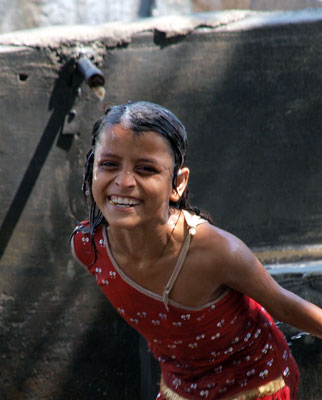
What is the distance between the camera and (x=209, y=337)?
6.70 feet

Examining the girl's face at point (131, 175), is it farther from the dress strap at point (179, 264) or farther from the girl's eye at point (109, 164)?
the dress strap at point (179, 264)

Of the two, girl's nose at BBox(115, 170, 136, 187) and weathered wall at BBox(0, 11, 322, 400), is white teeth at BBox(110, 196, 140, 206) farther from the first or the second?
weathered wall at BBox(0, 11, 322, 400)

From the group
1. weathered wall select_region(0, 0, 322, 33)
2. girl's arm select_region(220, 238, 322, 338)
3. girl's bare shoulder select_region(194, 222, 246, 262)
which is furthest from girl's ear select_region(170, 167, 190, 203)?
weathered wall select_region(0, 0, 322, 33)

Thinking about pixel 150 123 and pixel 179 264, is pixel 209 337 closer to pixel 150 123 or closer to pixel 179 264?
pixel 179 264

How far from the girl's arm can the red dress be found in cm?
9

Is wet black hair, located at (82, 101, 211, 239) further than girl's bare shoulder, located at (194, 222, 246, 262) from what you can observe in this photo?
No

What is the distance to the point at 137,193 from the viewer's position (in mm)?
1828

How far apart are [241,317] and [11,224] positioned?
52.5 inches

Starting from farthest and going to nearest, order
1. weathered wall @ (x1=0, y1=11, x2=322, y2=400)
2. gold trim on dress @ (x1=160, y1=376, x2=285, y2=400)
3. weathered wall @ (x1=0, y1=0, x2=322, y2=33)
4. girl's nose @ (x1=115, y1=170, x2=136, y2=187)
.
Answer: weathered wall @ (x1=0, y1=0, x2=322, y2=33)
weathered wall @ (x1=0, y1=11, x2=322, y2=400)
gold trim on dress @ (x1=160, y1=376, x2=285, y2=400)
girl's nose @ (x1=115, y1=170, x2=136, y2=187)

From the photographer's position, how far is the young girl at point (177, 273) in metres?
1.84

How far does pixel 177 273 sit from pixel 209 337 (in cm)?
25

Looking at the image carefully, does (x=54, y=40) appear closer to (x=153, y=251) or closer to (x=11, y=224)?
(x=11, y=224)

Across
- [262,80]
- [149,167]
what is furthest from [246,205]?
[149,167]

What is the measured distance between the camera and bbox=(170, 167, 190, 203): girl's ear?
1.97 meters
